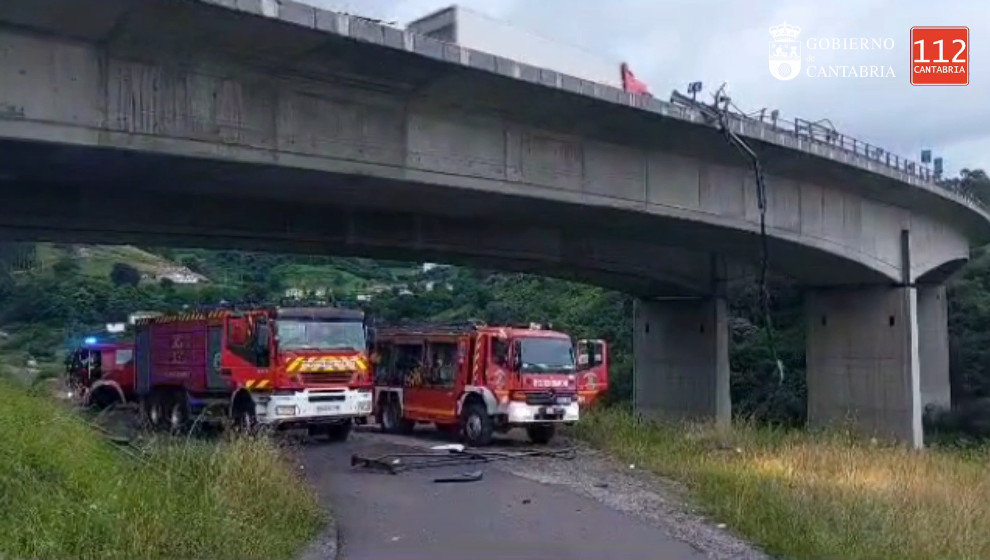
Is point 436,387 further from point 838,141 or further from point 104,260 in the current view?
point 104,260

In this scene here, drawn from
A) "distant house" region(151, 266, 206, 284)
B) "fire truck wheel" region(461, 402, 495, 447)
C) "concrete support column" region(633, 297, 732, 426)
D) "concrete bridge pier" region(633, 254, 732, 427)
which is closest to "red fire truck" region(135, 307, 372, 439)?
"fire truck wheel" region(461, 402, 495, 447)

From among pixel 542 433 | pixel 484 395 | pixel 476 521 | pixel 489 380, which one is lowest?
pixel 476 521

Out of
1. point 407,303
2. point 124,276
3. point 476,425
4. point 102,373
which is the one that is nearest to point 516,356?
point 476,425

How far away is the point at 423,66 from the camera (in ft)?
48.3

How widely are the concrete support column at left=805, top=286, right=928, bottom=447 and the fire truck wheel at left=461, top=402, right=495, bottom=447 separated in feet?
43.6

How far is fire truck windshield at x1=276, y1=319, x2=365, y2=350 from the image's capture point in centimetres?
1906

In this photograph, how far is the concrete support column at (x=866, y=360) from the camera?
28.5 metres

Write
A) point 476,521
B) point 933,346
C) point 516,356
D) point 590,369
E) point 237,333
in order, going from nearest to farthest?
1. point 476,521
2. point 237,333
3. point 516,356
4. point 590,369
5. point 933,346

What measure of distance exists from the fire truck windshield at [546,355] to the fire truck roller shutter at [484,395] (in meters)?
0.75

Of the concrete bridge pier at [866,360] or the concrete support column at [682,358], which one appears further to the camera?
the concrete support column at [682,358]

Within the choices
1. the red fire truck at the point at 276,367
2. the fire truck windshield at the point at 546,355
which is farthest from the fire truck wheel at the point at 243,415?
the fire truck windshield at the point at 546,355

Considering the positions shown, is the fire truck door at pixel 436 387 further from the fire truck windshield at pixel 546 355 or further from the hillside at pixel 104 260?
the hillside at pixel 104 260

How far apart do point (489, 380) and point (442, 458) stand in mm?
3374

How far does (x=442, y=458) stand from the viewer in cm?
1681
